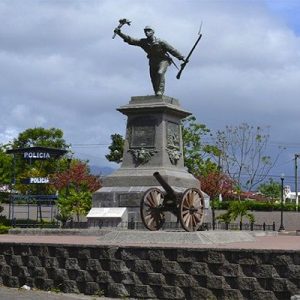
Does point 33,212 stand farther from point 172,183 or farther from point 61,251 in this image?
point 61,251

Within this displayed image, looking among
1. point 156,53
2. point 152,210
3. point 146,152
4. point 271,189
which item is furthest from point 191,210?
point 271,189

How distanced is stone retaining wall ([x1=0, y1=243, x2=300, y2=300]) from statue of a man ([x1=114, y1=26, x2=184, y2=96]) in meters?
9.82

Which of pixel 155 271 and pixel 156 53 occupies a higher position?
pixel 156 53

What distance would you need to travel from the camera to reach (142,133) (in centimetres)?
2119

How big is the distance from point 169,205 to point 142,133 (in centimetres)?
668

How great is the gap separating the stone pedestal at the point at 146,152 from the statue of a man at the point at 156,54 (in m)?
0.68

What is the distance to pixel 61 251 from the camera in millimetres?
12594

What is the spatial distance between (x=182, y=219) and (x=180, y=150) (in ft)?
25.7

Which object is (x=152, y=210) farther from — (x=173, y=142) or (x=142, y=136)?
(x=173, y=142)

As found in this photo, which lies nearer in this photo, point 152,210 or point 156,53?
point 152,210

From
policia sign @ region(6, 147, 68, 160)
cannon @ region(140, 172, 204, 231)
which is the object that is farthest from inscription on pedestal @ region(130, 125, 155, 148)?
policia sign @ region(6, 147, 68, 160)

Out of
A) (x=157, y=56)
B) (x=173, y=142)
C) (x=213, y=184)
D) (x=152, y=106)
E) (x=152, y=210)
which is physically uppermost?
(x=157, y=56)

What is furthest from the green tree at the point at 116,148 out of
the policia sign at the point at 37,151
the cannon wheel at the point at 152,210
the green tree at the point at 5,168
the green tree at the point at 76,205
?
the cannon wheel at the point at 152,210

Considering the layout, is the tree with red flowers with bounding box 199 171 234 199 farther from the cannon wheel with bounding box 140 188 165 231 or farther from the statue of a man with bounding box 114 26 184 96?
the cannon wheel with bounding box 140 188 165 231
